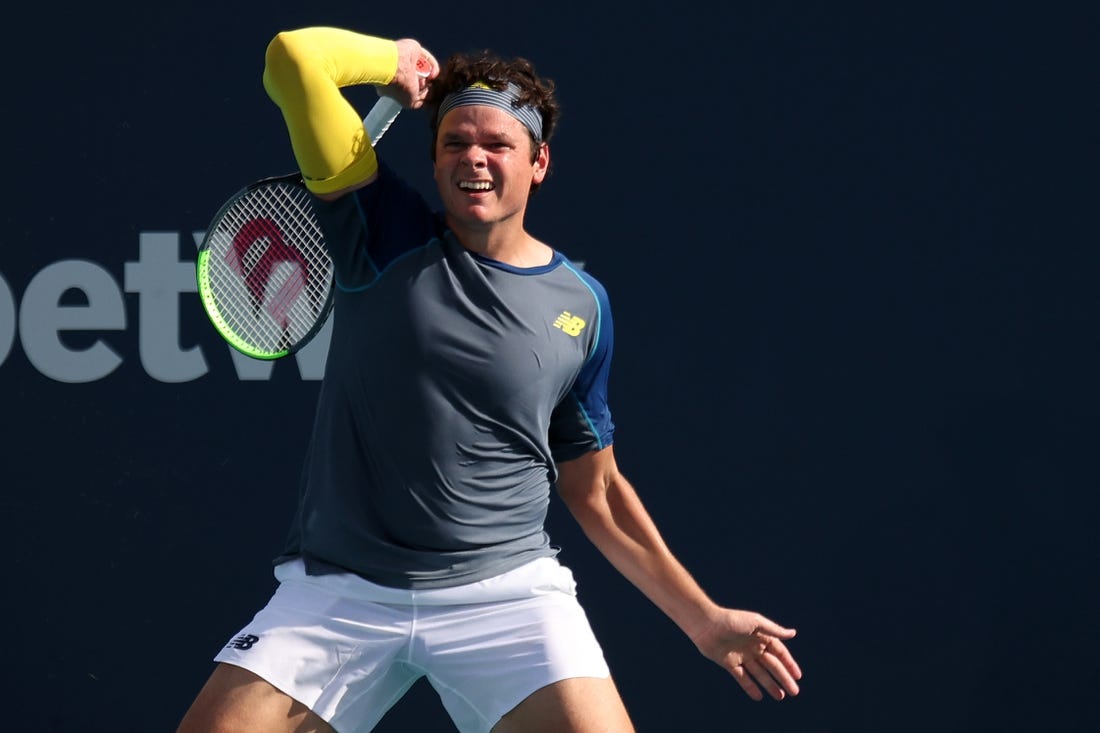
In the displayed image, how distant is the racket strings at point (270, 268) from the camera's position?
3068mm

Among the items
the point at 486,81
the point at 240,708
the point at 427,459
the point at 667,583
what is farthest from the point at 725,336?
the point at 240,708

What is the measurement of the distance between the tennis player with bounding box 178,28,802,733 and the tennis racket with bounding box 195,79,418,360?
208 millimetres

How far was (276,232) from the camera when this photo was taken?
124 inches

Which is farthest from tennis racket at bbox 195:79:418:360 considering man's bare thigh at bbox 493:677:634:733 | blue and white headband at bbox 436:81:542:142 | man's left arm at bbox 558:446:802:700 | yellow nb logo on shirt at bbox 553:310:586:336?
man's bare thigh at bbox 493:677:634:733

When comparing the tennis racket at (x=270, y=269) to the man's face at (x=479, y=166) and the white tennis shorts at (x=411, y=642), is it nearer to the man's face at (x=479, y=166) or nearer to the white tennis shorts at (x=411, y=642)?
the man's face at (x=479, y=166)

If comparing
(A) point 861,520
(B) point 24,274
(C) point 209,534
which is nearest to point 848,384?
(A) point 861,520

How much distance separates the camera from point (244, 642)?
273cm

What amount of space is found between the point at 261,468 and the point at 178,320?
448 mm

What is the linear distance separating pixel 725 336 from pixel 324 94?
1.85m

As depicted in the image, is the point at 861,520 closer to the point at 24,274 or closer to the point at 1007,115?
the point at 1007,115

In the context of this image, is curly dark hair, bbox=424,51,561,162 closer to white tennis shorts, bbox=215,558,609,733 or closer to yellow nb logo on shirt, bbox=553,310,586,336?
yellow nb logo on shirt, bbox=553,310,586,336

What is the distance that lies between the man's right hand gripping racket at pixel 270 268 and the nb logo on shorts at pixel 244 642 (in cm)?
54

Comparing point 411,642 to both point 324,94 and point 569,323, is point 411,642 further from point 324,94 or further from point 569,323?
point 324,94

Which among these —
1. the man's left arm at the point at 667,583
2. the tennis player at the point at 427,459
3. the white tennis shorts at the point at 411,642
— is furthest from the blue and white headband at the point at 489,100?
the white tennis shorts at the point at 411,642
